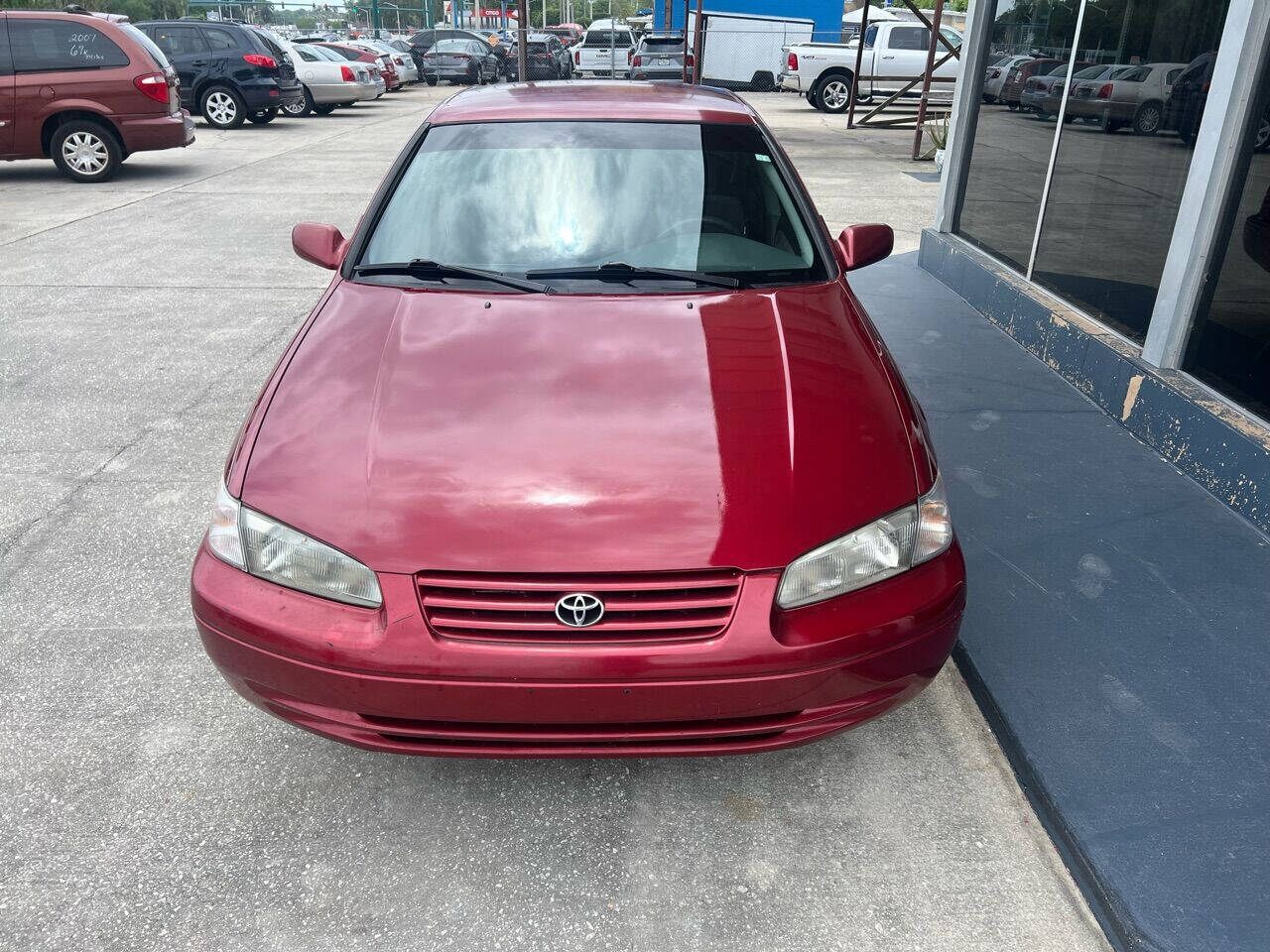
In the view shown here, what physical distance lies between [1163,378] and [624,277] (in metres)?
2.73

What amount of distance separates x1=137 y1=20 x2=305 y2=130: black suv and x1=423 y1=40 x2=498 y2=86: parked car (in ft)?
42.3

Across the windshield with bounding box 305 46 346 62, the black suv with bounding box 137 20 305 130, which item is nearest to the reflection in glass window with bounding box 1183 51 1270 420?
the black suv with bounding box 137 20 305 130

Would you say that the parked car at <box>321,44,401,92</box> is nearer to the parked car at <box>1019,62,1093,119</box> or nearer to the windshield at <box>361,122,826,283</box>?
the parked car at <box>1019,62,1093,119</box>

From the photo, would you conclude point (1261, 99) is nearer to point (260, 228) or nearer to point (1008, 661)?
point (1008, 661)

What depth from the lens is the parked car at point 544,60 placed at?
97.0 feet

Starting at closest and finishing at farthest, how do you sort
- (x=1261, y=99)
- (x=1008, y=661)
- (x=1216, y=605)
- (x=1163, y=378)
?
(x=1008, y=661) < (x=1216, y=605) < (x=1261, y=99) < (x=1163, y=378)

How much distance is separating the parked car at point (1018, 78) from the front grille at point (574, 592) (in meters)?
5.75

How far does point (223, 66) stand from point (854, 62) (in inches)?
544

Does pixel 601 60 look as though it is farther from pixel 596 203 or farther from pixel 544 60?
pixel 596 203

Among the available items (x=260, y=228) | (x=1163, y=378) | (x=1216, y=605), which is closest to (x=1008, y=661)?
(x=1216, y=605)

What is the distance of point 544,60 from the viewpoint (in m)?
29.7

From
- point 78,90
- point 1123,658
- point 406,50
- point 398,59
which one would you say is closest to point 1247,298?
point 1123,658

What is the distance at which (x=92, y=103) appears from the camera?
36.9 feet

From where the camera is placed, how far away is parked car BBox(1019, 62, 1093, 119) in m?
6.20
